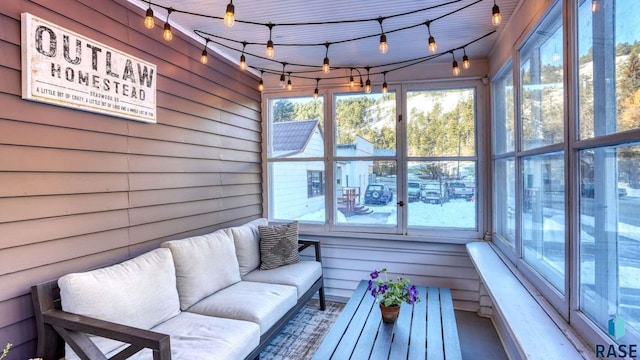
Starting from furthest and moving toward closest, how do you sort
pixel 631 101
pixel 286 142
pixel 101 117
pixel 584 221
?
pixel 286 142, pixel 101 117, pixel 584 221, pixel 631 101

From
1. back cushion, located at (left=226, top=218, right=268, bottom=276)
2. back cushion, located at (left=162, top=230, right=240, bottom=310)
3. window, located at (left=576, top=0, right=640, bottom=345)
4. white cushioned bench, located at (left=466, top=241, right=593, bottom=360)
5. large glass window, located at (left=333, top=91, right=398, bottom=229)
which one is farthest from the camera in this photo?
large glass window, located at (left=333, top=91, right=398, bottom=229)

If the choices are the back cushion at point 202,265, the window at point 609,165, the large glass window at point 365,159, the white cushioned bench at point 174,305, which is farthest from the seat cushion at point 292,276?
the window at point 609,165

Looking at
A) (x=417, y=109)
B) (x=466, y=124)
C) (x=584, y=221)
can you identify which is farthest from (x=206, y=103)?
(x=584, y=221)

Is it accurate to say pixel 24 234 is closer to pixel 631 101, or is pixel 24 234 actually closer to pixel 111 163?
pixel 111 163

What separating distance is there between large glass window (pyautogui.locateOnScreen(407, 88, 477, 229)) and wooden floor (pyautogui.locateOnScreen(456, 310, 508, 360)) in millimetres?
932

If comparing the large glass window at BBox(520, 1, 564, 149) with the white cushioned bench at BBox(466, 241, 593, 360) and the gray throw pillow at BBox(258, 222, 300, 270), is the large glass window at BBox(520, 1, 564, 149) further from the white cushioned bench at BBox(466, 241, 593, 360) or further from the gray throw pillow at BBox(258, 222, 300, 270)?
the gray throw pillow at BBox(258, 222, 300, 270)

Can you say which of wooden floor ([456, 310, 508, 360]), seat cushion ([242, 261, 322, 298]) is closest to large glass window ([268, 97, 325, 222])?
seat cushion ([242, 261, 322, 298])

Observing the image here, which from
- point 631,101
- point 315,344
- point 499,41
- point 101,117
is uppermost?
point 499,41

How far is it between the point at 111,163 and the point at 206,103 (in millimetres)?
1158

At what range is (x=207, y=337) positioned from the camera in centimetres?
185

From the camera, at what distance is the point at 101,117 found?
6.71ft

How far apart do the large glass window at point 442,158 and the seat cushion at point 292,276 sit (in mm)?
1260

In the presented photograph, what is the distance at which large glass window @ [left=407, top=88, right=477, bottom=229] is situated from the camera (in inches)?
137

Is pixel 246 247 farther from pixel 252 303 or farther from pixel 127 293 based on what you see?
pixel 127 293
